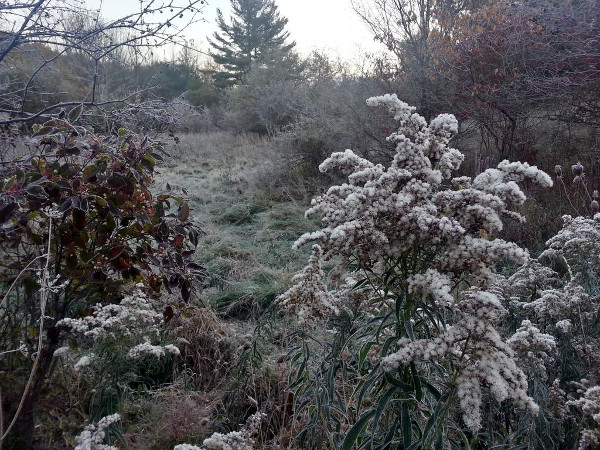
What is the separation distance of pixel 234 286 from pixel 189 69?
Result: 73.1 feet

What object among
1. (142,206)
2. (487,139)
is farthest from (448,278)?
(487,139)

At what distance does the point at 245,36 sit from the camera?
1157 inches

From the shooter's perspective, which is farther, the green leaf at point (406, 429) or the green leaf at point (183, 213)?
the green leaf at point (183, 213)

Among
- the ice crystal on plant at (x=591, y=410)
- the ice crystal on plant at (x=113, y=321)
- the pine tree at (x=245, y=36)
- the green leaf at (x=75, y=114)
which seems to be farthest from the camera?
the pine tree at (x=245, y=36)

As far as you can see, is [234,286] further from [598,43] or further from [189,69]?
[189,69]

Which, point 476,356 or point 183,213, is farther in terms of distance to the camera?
point 183,213

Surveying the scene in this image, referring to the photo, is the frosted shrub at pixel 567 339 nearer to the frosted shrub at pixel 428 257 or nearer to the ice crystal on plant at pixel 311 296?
the frosted shrub at pixel 428 257

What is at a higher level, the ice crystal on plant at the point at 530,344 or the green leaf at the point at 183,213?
the green leaf at the point at 183,213

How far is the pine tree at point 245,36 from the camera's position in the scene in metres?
28.9

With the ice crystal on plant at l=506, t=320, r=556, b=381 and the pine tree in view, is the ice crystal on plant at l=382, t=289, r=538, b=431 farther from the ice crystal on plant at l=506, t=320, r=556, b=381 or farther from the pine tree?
the pine tree

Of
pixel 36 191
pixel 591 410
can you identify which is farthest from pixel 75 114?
pixel 591 410

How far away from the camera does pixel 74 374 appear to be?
2.69m

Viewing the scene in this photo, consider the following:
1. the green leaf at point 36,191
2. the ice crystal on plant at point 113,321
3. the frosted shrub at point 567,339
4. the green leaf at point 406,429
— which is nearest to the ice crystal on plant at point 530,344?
the frosted shrub at point 567,339

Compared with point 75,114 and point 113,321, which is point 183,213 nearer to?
point 113,321
